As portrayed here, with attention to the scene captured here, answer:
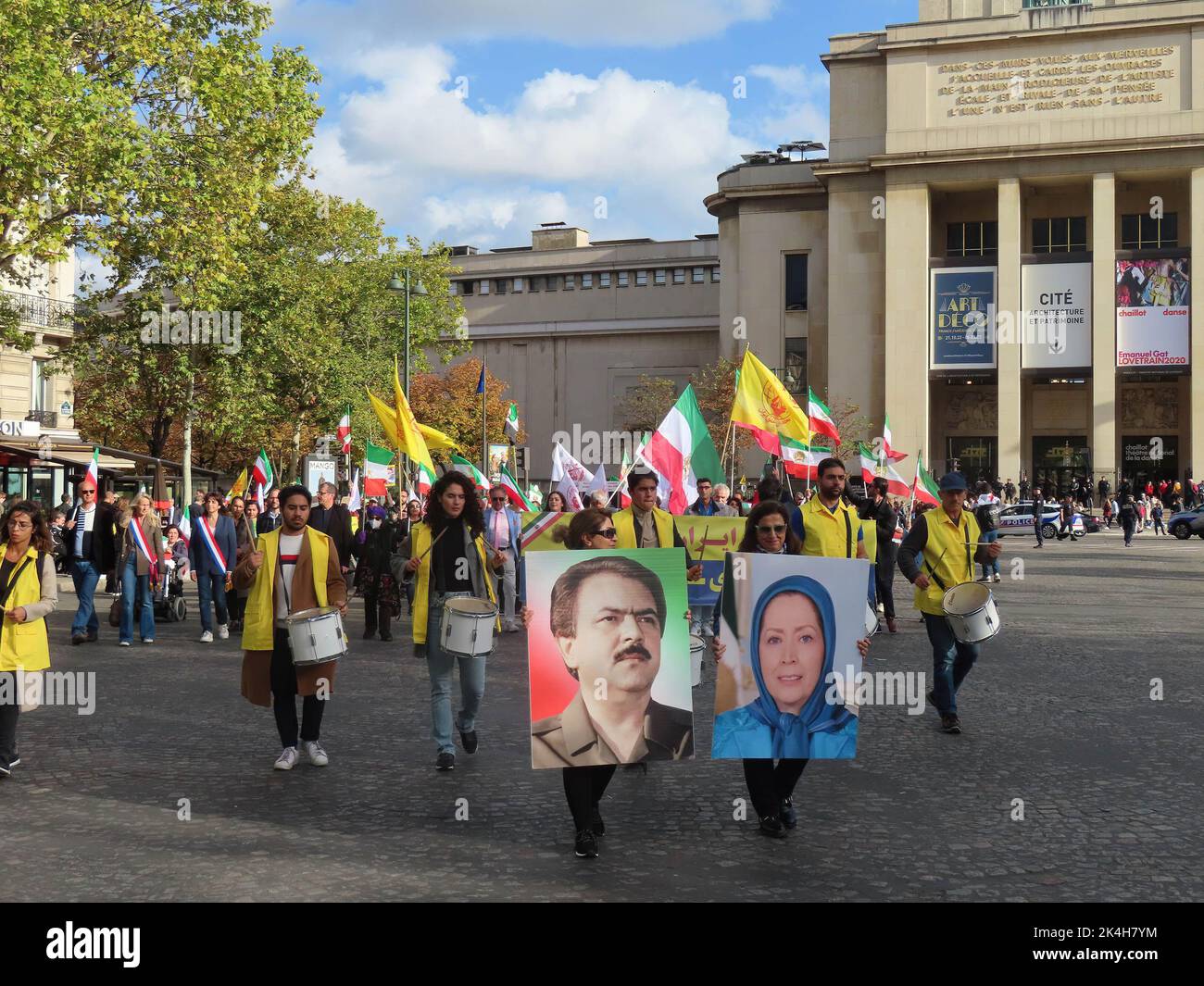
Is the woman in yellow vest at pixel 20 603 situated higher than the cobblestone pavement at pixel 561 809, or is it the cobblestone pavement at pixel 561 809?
the woman in yellow vest at pixel 20 603

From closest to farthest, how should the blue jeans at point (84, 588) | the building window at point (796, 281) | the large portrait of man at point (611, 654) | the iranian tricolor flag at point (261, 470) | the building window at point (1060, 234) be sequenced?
the large portrait of man at point (611, 654), the blue jeans at point (84, 588), the iranian tricolor flag at point (261, 470), the building window at point (1060, 234), the building window at point (796, 281)

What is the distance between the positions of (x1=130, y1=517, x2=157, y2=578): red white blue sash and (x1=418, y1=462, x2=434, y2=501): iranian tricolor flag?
354 cm

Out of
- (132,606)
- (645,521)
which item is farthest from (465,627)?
(132,606)

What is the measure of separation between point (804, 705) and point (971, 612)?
2.97 meters

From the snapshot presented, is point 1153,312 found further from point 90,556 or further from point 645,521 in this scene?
point 645,521

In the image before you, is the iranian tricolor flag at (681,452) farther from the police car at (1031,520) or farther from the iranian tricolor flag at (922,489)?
the police car at (1031,520)

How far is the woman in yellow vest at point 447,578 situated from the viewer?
8.59 metres

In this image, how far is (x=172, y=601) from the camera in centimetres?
1909

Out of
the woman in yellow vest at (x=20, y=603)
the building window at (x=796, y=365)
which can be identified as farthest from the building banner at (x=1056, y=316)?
the woman in yellow vest at (x=20, y=603)

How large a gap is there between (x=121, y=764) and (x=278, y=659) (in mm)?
1202

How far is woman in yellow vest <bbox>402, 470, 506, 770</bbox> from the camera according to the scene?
859cm

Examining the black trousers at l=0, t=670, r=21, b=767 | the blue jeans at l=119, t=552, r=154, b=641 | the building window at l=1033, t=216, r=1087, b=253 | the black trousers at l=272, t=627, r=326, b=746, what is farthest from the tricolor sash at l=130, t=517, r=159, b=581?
the building window at l=1033, t=216, r=1087, b=253

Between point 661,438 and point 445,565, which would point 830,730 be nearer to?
point 445,565

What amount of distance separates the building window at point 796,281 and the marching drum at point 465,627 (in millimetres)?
63937
